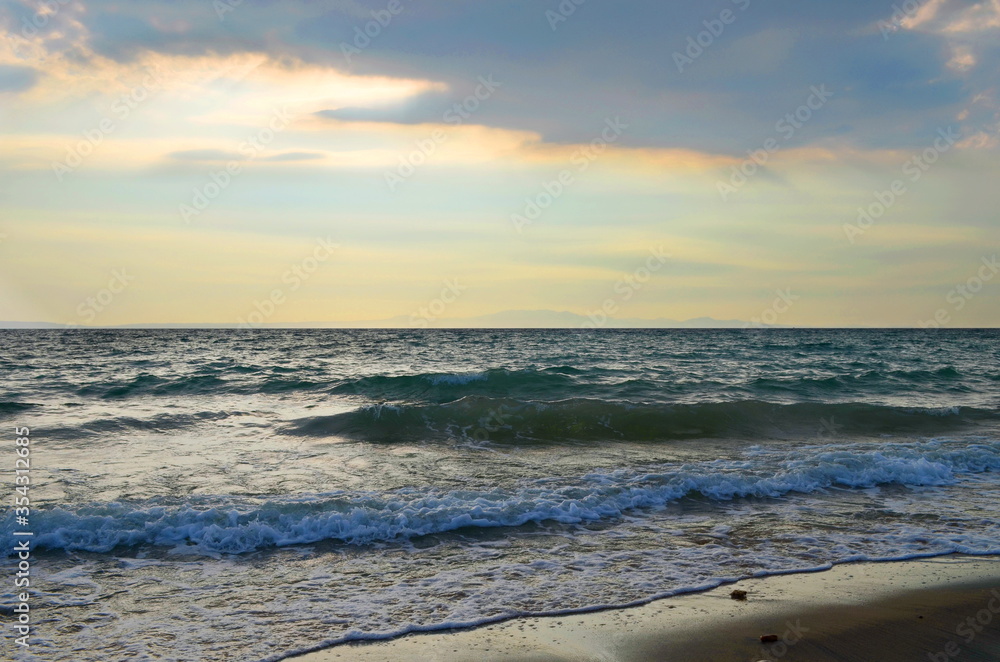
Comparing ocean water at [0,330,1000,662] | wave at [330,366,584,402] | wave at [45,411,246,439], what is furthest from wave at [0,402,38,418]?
wave at [330,366,584,402]

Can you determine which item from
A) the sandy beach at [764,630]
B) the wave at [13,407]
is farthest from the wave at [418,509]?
the wave at [13,407]

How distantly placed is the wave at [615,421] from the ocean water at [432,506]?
10 centimetres

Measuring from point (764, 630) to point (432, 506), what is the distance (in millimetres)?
4577

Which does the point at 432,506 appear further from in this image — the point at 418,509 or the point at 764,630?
the point at 764,630

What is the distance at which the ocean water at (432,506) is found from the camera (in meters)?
5.82

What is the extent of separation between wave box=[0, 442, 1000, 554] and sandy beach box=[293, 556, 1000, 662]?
285 cm

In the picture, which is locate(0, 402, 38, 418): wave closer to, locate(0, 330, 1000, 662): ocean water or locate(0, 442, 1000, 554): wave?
locate(0, 330, 1000, 662): ocean water

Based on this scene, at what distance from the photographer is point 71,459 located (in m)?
11.8

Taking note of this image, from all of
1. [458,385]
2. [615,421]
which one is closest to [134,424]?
[458,385]

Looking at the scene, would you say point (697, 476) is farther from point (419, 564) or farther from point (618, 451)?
point (419, 564)

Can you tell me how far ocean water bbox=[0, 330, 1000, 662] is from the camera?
19.1 ft

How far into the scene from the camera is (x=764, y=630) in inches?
210

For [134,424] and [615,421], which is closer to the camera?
[134,424]

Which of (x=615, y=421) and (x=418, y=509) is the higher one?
(x=418, y=509)
